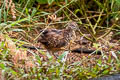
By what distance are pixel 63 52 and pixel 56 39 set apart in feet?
1.28

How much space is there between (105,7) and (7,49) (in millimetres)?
1944

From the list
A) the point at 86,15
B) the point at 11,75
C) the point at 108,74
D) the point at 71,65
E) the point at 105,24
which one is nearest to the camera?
the point at 11,75

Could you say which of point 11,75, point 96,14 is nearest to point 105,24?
point 96,14

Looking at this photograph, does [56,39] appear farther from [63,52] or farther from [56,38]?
[63,52]

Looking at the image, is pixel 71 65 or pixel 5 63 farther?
pixel 71 65

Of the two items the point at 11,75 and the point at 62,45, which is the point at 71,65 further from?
the point at 11,75

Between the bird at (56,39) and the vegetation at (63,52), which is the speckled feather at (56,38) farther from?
the vegetation at (63,52)

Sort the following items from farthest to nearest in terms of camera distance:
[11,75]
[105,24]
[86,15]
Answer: [105,24]
[86,15]
[11,75]

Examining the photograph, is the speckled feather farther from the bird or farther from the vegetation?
the vegetation

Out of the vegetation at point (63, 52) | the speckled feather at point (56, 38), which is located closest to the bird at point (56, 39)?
the speckled feather at point (56, 38)

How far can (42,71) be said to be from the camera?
10.7 ft

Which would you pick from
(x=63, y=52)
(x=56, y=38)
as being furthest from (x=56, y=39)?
(x=63, y=52)

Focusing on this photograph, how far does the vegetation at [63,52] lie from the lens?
3203 mm

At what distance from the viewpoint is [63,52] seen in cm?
406
